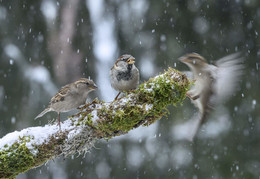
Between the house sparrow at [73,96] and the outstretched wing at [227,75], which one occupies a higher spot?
the house sparrow at [73,96]

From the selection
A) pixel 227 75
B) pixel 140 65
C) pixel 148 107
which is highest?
pixel 140 65

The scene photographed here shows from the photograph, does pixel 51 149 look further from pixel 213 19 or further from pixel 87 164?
pixel 213 19

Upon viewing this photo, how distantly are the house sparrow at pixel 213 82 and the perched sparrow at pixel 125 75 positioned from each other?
53cm

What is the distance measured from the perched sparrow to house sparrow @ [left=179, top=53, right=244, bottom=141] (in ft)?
1.74

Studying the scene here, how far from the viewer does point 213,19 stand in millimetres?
5566

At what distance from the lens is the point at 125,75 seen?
2.69 metres

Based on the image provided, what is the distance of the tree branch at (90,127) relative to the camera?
2.27m

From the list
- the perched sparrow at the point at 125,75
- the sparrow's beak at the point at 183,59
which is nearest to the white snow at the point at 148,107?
the perched sparrow at the point at 125,75

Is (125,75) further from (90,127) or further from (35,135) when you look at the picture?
(35,135)

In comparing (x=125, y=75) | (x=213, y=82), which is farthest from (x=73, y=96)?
(x=213, y=82)

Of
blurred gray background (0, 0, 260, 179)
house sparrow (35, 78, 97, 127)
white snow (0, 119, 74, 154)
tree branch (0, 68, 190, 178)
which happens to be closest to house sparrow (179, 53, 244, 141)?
tree branch (0, 68, 190, 178)

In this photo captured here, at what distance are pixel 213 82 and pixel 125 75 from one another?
84cm

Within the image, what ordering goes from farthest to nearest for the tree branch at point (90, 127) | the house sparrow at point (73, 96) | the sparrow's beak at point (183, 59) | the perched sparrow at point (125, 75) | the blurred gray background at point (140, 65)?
the blurred gray background at point (140, 65), the sparrow's beak at point (183, 59), the perched sparrow at point (125, 75), the house sparrow at point (73, 96), the tree branch at point (90, 127)

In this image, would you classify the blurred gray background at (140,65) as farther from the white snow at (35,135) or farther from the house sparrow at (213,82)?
the white snow at (35,135)
